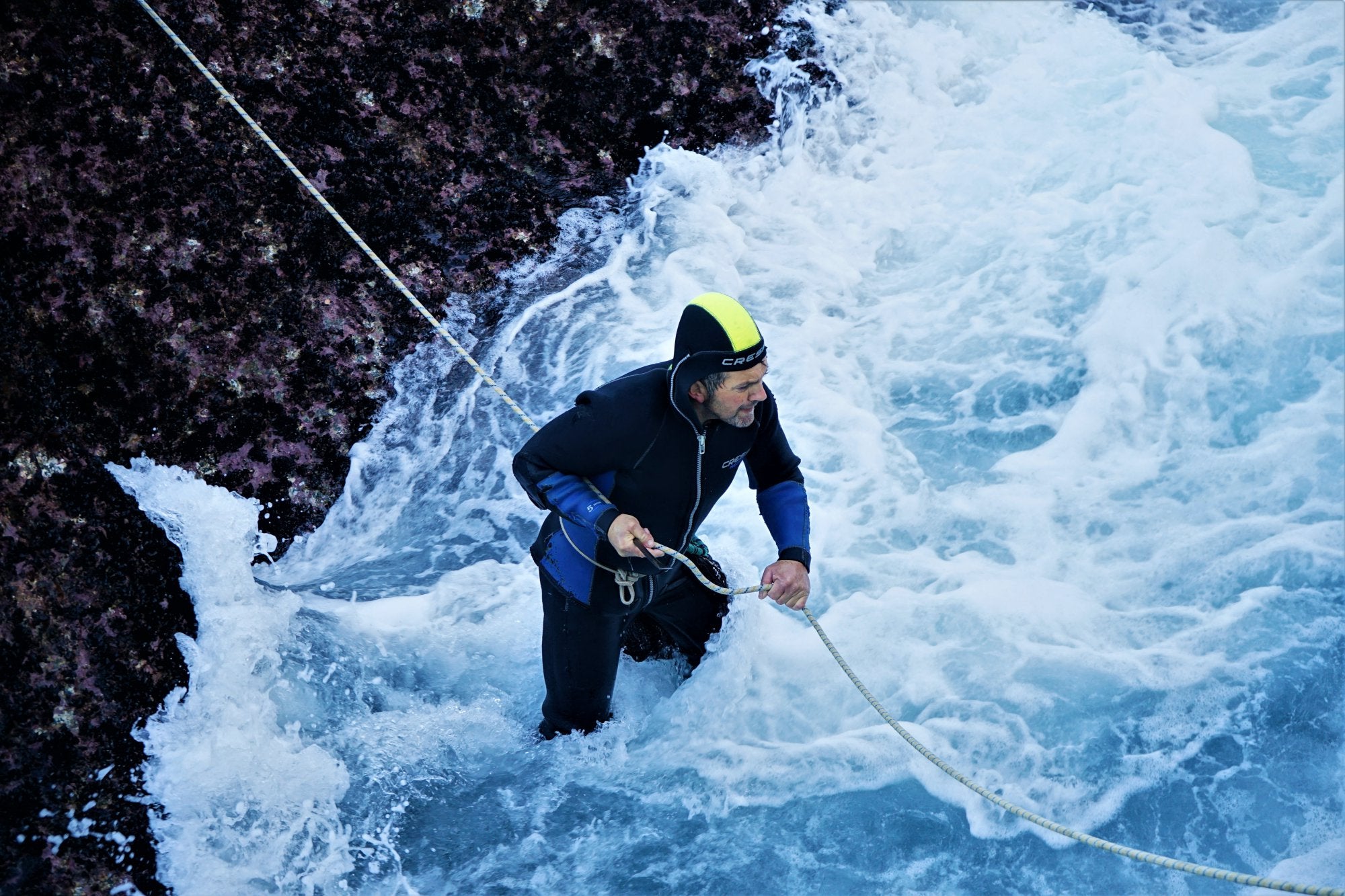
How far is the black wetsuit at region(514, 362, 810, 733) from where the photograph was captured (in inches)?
104

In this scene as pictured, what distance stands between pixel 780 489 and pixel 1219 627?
6.92ft

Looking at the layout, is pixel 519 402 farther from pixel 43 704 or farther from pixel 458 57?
pixel 43 704

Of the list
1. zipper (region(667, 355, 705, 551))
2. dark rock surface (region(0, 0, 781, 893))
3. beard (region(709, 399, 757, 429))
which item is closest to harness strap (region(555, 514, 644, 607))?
zipper (region(667, 355, 705, 551))

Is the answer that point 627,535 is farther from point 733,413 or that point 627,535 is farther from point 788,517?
point 788,517

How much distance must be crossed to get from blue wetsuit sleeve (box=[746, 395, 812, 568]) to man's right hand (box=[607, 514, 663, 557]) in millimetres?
490

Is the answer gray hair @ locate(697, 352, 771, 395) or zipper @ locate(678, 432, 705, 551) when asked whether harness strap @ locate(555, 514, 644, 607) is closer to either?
zipper @ locate(678, 432, 705, 551)

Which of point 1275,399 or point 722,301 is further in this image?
point 1275,399

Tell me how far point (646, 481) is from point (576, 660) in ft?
2.40

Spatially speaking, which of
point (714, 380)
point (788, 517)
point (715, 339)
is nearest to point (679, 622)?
point (788, 517)

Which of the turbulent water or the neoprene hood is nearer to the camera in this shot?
the neoprene hood

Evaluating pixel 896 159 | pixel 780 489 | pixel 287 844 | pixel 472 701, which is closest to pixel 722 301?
pixel 780 489

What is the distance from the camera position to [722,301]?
2.52 meters

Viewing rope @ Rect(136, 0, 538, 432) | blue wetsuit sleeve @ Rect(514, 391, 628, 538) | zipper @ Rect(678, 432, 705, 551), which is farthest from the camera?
rope @ Rect(136, 0, 538, 432)

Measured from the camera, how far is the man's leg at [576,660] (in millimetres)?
3072
